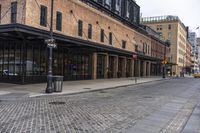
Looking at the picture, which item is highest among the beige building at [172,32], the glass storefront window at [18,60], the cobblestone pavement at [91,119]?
the beige building at [172,32]

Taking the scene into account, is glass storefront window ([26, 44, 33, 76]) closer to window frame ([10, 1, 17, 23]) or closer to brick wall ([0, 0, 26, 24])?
window frame ([10, 1, 17, 23])

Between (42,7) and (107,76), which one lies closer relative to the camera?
A: (42,7)

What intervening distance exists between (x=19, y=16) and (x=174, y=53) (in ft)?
301

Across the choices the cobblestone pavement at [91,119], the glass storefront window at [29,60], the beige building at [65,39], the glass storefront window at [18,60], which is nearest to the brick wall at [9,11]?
the beige building at [65,39]

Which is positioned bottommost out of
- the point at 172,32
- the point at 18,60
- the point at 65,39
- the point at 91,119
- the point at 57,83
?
the point at 91,119

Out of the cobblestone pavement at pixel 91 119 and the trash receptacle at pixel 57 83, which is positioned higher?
the trash receptacle at pixel 57 83

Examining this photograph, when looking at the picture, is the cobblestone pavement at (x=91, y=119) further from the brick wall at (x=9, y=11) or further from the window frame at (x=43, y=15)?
the window frame at (x=43, y=15)

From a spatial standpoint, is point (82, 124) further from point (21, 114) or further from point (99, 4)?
point (99, 4)

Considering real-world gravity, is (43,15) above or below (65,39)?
above

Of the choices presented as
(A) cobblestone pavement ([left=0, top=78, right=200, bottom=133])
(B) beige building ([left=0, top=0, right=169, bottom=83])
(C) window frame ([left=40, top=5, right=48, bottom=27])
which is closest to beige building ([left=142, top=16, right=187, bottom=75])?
(B) beige building ([left=0, top=0, right=169, bottom=83])

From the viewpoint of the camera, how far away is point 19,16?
2309 centimetres

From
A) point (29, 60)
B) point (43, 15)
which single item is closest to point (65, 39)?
point (43, 15)

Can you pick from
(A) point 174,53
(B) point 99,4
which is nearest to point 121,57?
(B) point 99,4

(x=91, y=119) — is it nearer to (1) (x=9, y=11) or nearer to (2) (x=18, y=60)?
(2) (x=18, y=60)
